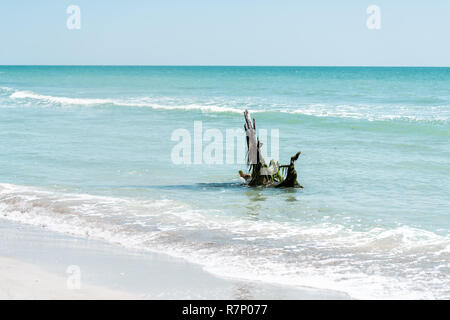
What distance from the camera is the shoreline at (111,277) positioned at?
629 centimetres

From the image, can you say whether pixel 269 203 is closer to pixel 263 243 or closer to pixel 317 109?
pixel 263 243

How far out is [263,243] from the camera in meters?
8.53

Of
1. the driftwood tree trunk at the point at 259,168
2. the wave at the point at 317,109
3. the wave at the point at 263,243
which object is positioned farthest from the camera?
the wave at the point at 317,109

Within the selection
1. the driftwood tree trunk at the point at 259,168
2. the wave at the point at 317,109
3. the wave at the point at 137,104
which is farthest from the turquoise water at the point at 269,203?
the wave at the point at 137,104

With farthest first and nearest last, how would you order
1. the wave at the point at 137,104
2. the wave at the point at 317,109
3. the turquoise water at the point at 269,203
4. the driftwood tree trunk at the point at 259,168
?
the wave at the point at 137,104
the wave at the point at 317,109
the driftwood tree trunk at the point at 259,168
the turquoise water at the point at 269,203

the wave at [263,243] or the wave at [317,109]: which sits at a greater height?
the wave at [317,109]

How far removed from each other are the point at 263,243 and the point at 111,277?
261cm

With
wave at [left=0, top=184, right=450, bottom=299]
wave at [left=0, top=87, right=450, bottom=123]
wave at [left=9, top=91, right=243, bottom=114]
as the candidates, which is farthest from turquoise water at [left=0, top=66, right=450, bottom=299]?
wave at [left=9, top=91, right=243, bottom=114]

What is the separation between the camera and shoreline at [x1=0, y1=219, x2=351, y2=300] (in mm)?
6293

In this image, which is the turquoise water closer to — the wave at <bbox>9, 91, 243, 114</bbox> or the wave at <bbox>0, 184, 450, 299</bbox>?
the wave at <bbox>0, 184, 450, 299</bbox>

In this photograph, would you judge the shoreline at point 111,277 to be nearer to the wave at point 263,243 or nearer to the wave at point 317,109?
the wave at point 263,243

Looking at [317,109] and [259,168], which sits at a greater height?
[317,109]

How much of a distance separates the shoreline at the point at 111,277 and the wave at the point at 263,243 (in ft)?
1.11

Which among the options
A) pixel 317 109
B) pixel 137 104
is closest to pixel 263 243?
pixel 317 109
